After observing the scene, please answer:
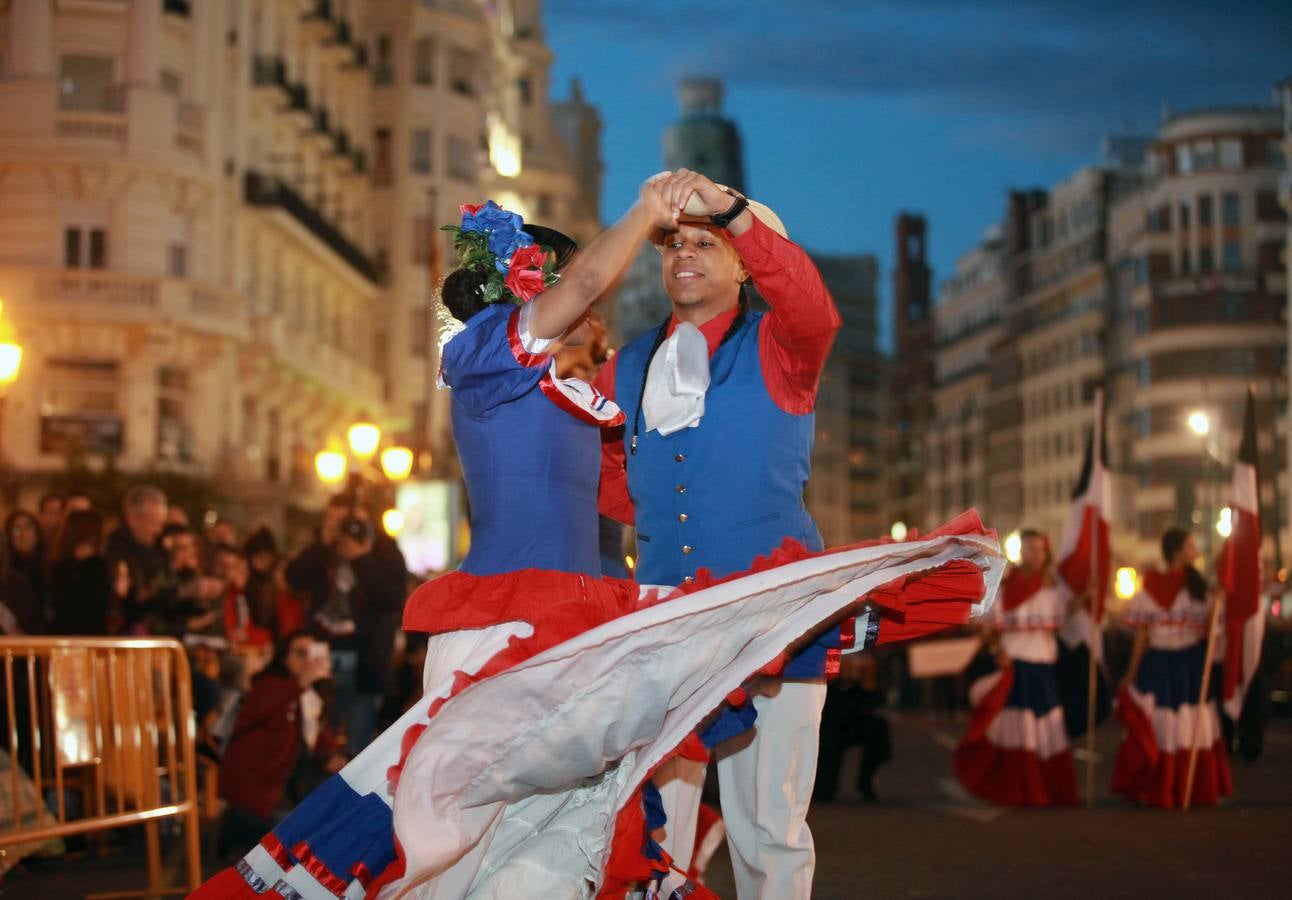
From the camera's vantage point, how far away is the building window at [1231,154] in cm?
10152

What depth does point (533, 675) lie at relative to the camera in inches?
215

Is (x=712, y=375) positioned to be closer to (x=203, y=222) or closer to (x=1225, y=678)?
(x=1225, y=678)

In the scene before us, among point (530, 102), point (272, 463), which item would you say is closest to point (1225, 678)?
point (272, 463)

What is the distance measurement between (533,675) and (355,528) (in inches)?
387

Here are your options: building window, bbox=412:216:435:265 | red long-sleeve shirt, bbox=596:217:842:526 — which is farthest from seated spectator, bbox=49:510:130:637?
building window, bbox=412:216:435:265

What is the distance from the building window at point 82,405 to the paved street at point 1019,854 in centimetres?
2901

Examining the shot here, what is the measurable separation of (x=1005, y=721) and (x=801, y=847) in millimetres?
9278

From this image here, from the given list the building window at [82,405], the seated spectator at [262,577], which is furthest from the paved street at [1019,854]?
the building window at [82,405]

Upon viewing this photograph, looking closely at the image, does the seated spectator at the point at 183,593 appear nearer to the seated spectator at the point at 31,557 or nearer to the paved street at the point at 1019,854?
the seated spectator at the point at 31,557

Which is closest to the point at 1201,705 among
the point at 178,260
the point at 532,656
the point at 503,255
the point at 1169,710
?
the point at 1169,710

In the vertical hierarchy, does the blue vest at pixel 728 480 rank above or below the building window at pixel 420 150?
below

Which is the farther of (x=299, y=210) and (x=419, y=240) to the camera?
(x=419, y=240)

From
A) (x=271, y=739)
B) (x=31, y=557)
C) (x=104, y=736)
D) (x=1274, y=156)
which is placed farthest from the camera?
(x=1274, y=156)

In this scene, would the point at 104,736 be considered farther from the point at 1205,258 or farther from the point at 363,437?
the point at 1205,258
